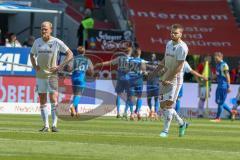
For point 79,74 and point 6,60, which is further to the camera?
point 6,60

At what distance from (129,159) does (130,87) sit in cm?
1712

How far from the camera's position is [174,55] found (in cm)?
2048

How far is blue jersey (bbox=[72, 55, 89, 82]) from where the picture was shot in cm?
3212

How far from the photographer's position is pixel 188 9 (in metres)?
42.2

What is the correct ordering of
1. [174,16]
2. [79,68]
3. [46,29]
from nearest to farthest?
[46,29] → [79,68] → [174,16]

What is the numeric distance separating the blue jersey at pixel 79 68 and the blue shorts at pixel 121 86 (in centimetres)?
115

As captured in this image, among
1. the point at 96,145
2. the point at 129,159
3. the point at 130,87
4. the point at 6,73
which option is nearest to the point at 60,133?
the point at 96,145

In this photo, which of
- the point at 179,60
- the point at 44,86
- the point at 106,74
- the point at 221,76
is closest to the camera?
the point at 179,60

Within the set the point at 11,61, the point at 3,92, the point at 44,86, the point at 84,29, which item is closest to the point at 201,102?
the point at 84,29

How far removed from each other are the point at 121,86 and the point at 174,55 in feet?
38.5

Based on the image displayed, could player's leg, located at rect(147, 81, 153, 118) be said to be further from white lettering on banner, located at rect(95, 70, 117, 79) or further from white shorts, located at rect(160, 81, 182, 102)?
white shorts, located at rect(160, 81, 182, 102)

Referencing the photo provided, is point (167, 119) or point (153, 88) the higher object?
point (153, 88)

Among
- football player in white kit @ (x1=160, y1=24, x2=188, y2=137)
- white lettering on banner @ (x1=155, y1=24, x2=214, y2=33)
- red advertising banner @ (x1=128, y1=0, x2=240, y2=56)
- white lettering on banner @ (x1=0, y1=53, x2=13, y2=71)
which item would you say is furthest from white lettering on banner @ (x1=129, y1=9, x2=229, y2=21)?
football player in white kit @ (x1=160, y1=24, x2=188, y2=137)

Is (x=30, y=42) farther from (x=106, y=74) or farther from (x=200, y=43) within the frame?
(x=200, y=43)
